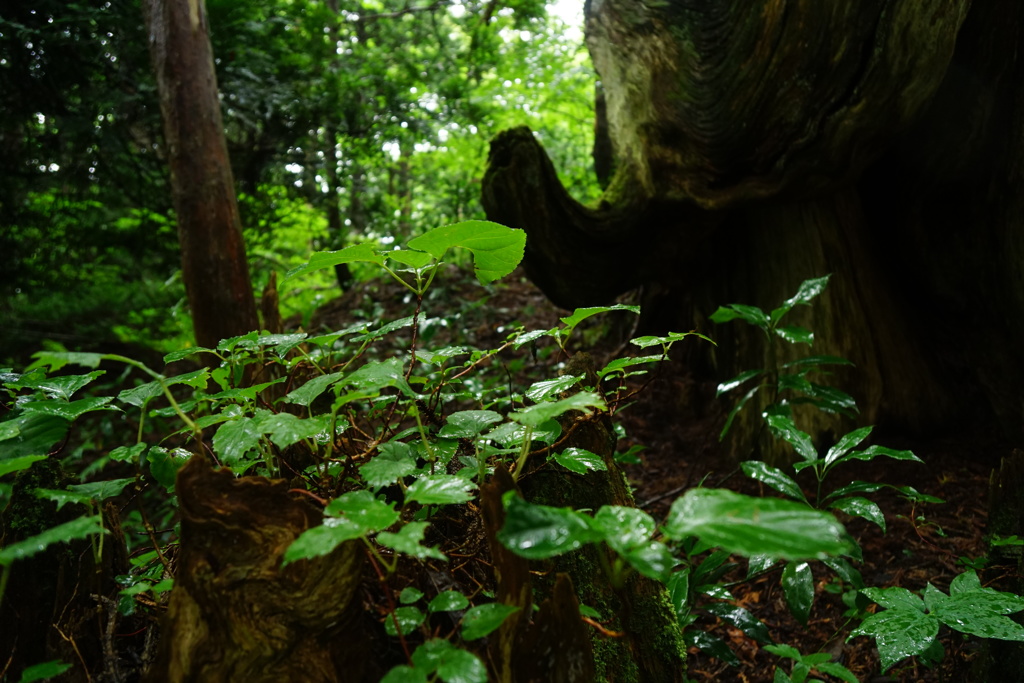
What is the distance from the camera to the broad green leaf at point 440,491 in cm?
79

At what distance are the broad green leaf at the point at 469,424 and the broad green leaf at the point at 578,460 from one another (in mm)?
152

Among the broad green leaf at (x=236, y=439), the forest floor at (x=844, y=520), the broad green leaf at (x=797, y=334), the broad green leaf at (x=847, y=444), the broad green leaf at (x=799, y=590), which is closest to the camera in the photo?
the broad green leaf at (x=236, y=439)

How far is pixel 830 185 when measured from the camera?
288cm

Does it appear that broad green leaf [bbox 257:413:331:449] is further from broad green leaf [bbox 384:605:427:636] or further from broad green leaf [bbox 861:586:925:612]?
broad green leaf [bbox 861:586:925:612]

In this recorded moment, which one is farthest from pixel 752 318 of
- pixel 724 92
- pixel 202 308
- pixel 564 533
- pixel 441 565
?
pixel 202 308

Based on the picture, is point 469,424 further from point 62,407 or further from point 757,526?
point 62,407

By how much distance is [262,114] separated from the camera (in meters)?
5.02

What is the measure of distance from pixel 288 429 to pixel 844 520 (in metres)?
2.55

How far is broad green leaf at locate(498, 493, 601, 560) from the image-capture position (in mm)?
652

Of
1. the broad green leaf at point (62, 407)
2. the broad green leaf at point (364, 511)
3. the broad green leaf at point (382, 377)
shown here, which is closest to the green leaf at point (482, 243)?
the broad green leaf at point (382, 377)

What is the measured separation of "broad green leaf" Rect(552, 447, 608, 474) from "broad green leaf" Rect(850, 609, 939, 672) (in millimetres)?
747

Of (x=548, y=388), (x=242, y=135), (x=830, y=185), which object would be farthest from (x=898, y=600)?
(x=242, y=135)

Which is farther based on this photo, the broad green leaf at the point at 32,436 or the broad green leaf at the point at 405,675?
the broad green leaf at the point at 32,436

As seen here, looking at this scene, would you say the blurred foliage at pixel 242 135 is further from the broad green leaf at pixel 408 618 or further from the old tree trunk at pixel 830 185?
the broad green leaf at pixel 408 618
